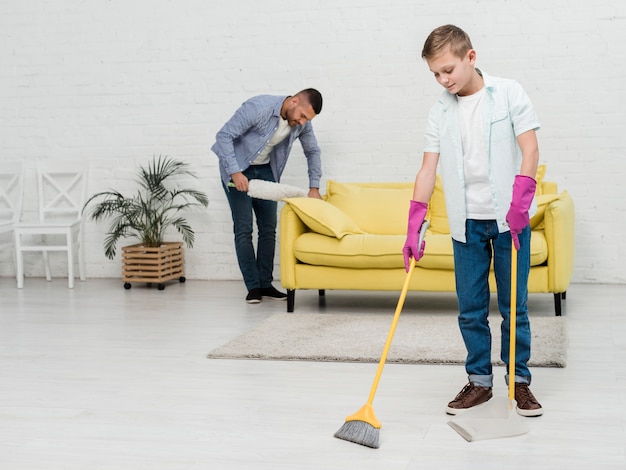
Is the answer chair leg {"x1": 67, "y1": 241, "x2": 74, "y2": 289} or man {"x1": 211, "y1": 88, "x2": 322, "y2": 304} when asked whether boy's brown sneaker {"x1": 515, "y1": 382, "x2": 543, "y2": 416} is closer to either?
man {"x1": 211, "y1": 88, "x2": 322, "y2": 304}

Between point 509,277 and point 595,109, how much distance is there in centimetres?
307

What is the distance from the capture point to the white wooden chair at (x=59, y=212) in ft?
19.3

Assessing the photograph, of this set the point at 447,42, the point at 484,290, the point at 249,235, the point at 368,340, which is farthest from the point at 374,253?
the point at 447,42

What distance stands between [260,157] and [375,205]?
0.71m

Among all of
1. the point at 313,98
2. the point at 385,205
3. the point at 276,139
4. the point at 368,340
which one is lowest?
the point at 368,340

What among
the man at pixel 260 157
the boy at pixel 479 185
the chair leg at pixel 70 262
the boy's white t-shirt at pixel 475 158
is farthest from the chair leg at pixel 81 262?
the boy's white t-shirt at pixel 475 158

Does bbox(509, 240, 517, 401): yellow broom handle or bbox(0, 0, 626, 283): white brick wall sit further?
bbox(0, 0, 626, 283): white brick wall

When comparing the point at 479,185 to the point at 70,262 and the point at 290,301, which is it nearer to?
the point at 290,301

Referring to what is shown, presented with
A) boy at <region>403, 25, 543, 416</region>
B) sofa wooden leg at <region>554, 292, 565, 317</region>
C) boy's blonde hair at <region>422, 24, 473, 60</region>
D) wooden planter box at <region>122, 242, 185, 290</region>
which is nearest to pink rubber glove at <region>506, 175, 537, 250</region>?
boy at <region>403, 25, 543, 416</region>

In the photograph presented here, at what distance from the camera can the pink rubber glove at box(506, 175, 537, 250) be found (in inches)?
97.7

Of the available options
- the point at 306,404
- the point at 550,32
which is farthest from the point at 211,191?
the point at 306,404

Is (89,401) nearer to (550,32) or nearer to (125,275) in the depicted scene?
(125,275)

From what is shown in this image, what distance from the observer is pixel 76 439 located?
2.53m

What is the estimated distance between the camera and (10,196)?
20.5 ft
